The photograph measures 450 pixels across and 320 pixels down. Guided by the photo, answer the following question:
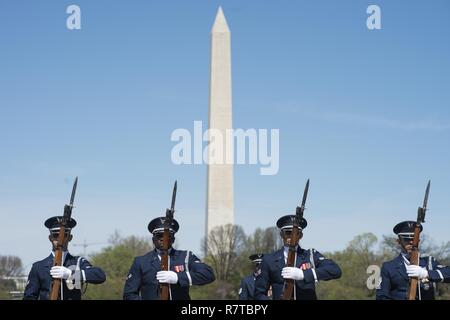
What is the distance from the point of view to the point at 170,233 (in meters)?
10.9

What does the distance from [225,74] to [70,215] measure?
3917 cm

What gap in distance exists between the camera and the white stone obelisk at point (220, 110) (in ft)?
163

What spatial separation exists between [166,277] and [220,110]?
4024cm

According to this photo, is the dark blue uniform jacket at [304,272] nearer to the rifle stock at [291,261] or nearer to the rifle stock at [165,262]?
the rifle stock at [291,261]

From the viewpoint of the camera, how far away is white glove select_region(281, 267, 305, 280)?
10.7m

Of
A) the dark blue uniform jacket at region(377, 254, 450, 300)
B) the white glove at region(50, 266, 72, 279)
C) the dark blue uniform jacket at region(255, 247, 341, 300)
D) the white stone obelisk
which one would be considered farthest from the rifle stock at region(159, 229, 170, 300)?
the white stone obelisk

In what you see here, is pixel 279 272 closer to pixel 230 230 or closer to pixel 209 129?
pixel 209 129

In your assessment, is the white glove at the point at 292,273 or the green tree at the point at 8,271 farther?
the green tree at the point at 8,271

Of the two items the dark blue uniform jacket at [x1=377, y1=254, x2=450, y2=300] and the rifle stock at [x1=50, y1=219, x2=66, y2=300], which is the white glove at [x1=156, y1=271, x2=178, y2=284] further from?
the dark blue uniform jacket at [x1=377, y1=254, x2=450, y2=300]

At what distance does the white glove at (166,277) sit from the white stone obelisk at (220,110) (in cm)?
3952

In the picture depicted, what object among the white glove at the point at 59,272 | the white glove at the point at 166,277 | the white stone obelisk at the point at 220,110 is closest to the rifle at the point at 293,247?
the white glove at the point at 166,277

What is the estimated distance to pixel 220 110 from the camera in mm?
50625
